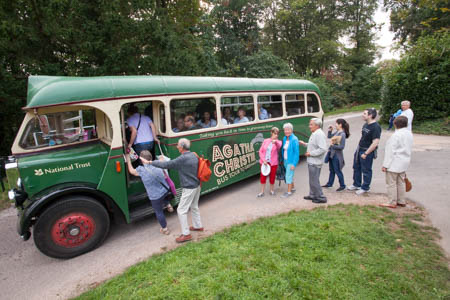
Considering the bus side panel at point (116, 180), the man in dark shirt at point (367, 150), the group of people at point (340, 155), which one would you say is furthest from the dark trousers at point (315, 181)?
the bus side panel at point (116, 180)

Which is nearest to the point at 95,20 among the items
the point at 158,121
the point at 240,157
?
the point at 158,121

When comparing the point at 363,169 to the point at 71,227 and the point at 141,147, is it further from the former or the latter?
the point at 71,227

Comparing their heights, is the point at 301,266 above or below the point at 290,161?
below

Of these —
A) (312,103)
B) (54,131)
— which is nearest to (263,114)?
(312,103)

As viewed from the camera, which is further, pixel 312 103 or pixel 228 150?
pixel 312 103

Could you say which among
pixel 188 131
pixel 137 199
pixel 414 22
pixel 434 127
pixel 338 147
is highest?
pixel 414 22

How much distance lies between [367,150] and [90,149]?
218 inches

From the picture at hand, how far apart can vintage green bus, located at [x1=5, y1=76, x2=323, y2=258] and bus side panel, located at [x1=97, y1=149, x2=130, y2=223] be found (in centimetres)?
2

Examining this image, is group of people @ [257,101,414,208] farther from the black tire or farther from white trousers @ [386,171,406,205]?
the black tire

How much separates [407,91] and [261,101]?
11.0 m

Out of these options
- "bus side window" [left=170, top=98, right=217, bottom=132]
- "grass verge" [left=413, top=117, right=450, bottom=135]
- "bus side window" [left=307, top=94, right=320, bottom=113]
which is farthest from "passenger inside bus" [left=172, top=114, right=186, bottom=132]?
"grass verge" [left=413, top=117, right=450, bottom=135]

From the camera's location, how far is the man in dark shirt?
549 cm

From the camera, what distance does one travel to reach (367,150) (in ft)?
18.3

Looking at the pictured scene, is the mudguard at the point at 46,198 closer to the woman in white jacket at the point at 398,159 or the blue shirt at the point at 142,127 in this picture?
the blue shirt at the point at 142,127
